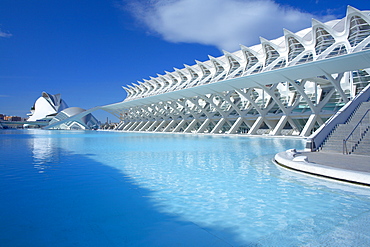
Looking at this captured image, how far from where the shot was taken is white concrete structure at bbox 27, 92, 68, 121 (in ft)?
234

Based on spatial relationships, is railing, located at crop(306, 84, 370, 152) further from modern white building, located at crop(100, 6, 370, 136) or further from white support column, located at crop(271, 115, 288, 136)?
white support column, located at crop(271, 115, 288, 136)

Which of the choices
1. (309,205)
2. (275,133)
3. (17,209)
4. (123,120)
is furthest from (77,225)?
(123,120)

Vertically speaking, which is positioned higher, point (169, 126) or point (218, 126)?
point (169, 126)

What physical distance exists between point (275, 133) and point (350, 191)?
17.7 meters

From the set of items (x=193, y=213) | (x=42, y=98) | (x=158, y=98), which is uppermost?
(x=42, y=98)

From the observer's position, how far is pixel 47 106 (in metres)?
71.6

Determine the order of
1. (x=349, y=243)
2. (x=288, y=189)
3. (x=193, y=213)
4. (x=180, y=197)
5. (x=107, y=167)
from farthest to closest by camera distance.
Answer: (x=107, y=167) → (x=288, y=189) → (x=180, y=197) → (x=193, y=213) → (x=349, y=243)

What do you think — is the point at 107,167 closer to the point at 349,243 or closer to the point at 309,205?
the point at 309,205

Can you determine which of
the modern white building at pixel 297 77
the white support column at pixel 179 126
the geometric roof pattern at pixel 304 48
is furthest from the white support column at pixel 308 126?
the white support column at pixel 179 126

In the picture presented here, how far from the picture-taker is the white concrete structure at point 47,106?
7131 centimetres

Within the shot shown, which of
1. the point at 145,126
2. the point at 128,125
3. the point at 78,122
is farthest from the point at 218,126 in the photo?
the point at 78,122

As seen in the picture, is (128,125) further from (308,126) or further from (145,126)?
(308,126)

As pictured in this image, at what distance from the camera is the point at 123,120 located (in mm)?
52156

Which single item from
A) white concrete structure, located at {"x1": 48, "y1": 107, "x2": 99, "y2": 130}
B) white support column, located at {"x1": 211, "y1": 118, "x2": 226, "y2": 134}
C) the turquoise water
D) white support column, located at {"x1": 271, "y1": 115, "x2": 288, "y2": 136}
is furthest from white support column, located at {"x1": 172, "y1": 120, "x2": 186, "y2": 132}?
white concrete structure, located at {"x1": 48, "y1": 107, "x2": 99, "y2": 130}
